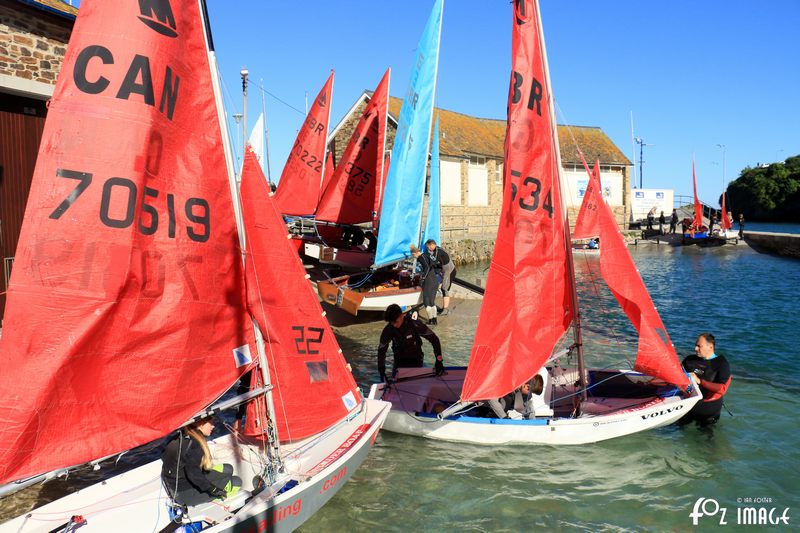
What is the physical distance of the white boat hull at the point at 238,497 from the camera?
5.52m

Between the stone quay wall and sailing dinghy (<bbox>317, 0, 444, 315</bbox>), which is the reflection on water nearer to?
sailing dinghy (<bbox>317, 0, 444, 315</bbox>)

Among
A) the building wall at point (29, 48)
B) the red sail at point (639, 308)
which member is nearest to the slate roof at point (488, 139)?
the building wall at point (29, 48)

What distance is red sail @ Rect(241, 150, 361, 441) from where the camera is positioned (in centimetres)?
639

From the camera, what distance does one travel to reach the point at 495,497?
24.8 feet

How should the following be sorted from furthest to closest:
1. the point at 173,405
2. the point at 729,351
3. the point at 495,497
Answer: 1. the point at 729,351
2. the point at 495,497
3. the point at 173,405

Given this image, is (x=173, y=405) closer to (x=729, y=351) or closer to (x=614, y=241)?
(x=614, y=241)

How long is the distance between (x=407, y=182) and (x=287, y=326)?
1129 cm

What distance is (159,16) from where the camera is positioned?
5184 millimetres

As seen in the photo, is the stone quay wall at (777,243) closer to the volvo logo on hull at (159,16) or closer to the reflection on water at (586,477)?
the reflection on water at (586,477)

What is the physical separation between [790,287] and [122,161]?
93.4ft

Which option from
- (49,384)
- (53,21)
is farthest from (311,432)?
(53,21)

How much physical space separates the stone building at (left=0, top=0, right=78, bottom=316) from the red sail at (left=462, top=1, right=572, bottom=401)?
9.00m

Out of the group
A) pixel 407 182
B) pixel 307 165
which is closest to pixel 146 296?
pixel 407 182

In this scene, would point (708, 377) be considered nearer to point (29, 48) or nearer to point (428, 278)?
point (428, 278)
